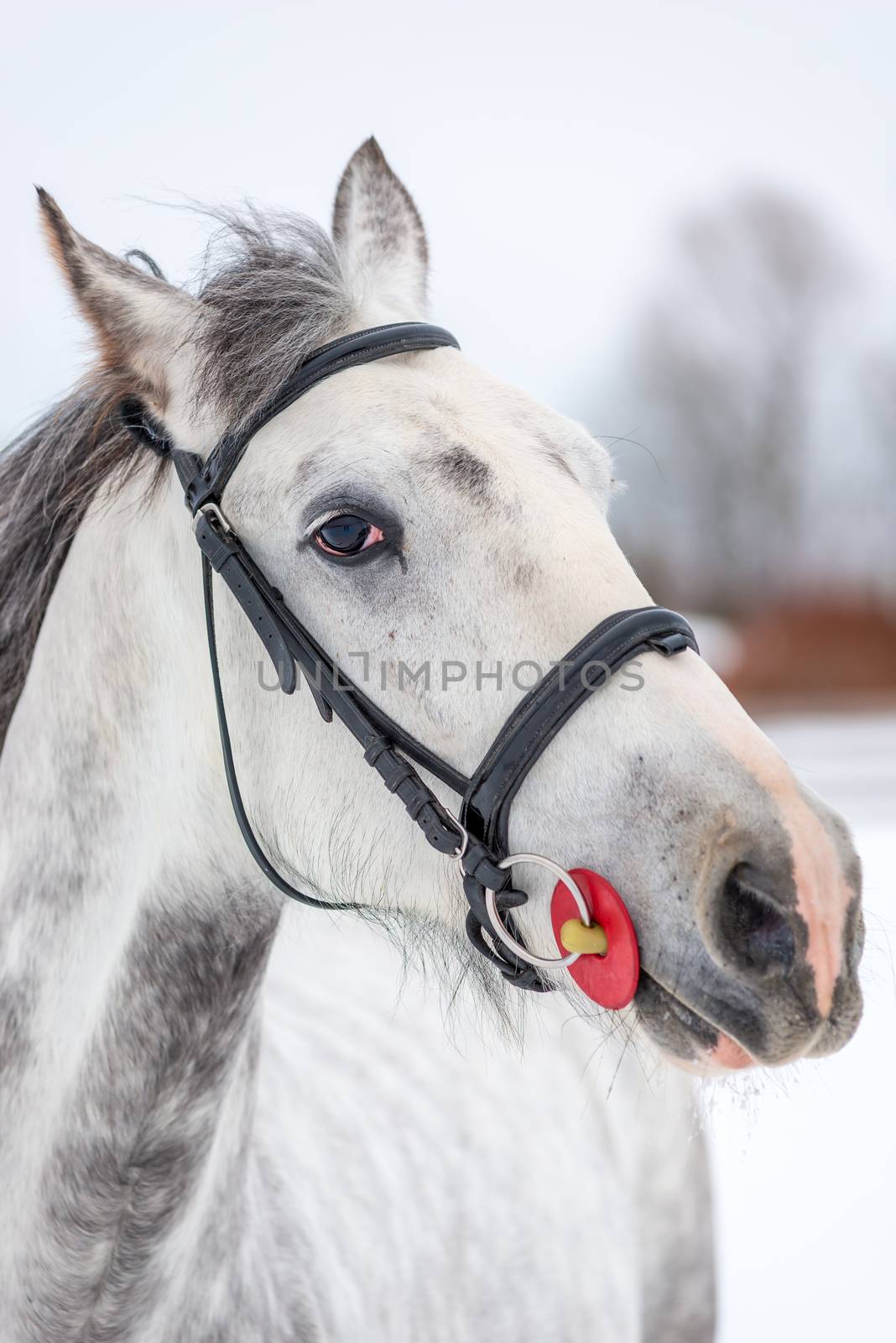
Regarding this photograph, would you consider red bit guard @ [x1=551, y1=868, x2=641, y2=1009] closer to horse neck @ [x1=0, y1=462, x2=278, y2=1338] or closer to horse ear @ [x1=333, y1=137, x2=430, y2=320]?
horse neck @ [x1=0, y1=462, x2=278, y2=1338]

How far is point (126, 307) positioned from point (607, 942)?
0.82 meters

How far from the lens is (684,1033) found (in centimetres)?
89

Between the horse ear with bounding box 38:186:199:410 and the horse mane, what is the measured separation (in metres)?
0.02

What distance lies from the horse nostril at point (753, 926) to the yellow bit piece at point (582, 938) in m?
0.11

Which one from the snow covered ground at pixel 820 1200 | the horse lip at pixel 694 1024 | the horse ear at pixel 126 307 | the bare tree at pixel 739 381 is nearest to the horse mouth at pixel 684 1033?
the horse lip at pixel 694 1024

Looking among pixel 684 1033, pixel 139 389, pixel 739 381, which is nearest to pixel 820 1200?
pixel 684 1033

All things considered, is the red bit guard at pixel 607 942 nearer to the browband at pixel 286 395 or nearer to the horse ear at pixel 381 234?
the browband at pixel 286 395

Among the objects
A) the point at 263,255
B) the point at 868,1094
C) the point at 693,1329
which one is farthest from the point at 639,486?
the point at 263,255

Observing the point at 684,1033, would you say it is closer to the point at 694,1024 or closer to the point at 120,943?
the point at 694,1024

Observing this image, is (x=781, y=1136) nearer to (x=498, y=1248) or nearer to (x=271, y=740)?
(x=498, y=1248)

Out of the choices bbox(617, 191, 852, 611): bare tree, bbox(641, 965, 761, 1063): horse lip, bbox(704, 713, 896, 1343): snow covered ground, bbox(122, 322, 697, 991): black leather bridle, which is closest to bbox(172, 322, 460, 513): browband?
bbox(122, 322, 697, 991): black leather bridle

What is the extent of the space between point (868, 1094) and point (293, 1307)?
246cm

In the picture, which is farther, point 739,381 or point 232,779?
point 739,381

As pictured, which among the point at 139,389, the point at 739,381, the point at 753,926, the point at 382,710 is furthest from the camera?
the point at 739,381
